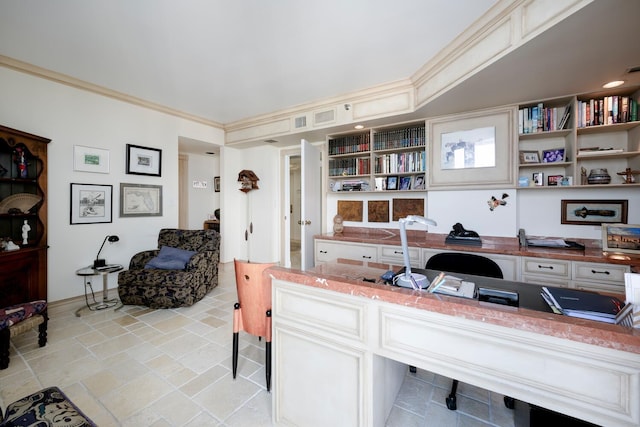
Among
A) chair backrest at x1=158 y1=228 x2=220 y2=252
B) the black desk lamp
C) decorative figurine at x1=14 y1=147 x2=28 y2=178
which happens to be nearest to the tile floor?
the black desk lamp

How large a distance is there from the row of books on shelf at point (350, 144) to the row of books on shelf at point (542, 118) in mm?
1772

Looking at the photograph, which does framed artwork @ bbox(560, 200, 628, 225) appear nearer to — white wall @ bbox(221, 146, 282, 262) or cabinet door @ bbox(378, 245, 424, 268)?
cabinet door @ bbox(378, 245, 424, 268)

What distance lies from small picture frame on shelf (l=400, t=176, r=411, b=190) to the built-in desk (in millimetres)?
2207

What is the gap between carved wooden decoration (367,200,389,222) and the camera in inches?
150

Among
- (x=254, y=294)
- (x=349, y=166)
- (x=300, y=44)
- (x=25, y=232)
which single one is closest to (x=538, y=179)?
(x=349, y=166)

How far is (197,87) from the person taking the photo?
11.0 ft

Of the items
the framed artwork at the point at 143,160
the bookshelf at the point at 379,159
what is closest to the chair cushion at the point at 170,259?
the framed artwork at the point at 143,160

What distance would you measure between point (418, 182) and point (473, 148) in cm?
76

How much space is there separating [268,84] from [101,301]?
365 cm

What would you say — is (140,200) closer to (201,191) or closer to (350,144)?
(201,191)

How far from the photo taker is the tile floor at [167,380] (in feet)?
5.25

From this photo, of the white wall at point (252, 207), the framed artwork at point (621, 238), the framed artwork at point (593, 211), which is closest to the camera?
the framed artwork at point (621, 238)

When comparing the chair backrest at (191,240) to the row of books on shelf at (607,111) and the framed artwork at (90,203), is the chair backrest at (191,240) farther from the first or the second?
the row of books on shelf at (607,111)

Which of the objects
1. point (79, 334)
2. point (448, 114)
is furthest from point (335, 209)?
point (79, 334)
